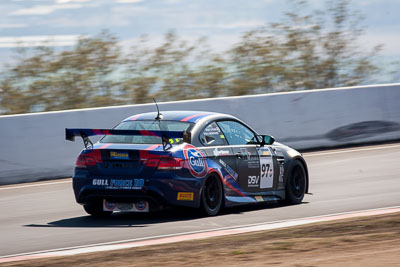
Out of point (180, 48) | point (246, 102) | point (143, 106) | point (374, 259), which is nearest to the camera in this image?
point (374, 259)

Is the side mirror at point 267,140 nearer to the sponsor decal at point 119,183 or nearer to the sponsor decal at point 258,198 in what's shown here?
the sponsor decal at point 258,198

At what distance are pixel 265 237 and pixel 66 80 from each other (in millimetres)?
15113

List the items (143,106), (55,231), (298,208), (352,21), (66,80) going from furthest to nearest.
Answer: (352,21) < (66,80) < (143,106) < (298,208) < (55,231)

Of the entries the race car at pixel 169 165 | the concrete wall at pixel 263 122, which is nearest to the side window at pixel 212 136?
the race car at pixel 169 165

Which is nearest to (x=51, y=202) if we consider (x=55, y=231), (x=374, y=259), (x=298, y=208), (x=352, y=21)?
(x=55, y=231)

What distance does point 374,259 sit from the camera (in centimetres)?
703

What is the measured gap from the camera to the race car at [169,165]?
9500mm

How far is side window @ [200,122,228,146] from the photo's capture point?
33.5ft

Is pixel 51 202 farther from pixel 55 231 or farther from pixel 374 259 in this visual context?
pixel 374 259

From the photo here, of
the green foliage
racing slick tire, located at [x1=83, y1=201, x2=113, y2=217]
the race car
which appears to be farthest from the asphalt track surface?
the green foliage

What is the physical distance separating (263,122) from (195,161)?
9.11 m

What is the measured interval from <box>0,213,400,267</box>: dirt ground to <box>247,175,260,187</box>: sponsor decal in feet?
6.40

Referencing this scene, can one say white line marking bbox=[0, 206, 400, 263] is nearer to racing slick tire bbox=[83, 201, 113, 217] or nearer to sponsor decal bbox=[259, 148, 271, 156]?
sponsor decal bbox=[259, 148, 271, 156]

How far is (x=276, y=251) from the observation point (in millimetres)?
7543
